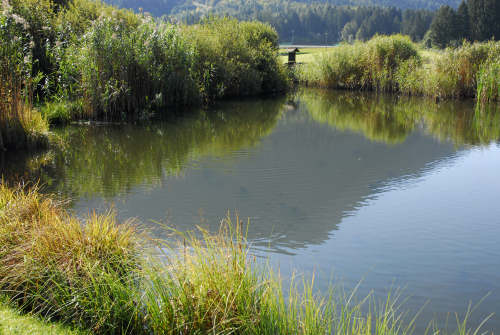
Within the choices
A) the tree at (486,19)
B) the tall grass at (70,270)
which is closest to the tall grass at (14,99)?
the tall grass at (70,270)

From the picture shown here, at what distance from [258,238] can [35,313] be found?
10.7 feet

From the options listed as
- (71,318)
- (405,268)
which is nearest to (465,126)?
(405,268)

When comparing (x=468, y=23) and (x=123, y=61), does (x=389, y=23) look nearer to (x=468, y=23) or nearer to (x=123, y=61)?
(x=468, y=23)

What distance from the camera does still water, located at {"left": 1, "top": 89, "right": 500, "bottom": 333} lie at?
19.0 ft

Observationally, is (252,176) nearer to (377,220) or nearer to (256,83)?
(377,220)

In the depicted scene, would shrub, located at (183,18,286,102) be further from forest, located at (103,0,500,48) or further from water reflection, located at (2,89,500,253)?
forest, located at (103,0,500,48)

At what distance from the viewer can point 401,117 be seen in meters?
17.9

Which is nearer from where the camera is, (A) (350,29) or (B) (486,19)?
(B) (486,19)

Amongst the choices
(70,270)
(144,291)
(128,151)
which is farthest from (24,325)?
(128,151)

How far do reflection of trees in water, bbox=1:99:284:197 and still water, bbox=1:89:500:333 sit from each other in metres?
0.04

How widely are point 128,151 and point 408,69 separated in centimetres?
1669

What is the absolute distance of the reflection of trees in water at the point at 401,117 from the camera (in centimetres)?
1479

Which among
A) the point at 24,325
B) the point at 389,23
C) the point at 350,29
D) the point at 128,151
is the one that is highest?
the point at 389,23

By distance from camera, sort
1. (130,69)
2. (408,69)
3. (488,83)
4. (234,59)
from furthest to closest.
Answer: (408,69) → (234,59) → (488,83) → (130,69)
